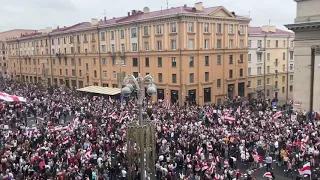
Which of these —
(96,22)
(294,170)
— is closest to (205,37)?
(96,22)

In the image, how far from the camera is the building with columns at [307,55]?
3456 cm

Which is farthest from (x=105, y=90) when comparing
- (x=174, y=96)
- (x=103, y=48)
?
(x=174, y=96)

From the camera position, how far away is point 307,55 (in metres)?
35.6

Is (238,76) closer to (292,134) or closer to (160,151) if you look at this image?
(292,134)

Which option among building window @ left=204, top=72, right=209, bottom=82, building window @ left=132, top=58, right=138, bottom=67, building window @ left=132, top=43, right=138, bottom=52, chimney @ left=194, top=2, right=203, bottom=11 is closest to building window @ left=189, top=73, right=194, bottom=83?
building window @ left=204, top=72, right=209, bottom=82

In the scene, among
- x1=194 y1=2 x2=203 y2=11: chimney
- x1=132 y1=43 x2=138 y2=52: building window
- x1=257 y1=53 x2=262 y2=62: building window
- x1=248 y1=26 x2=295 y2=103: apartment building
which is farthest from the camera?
x1=257 y1=53 x2=262 y2=62: building window

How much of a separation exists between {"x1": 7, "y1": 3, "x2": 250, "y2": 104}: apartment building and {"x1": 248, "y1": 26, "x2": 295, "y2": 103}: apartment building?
4628 mm

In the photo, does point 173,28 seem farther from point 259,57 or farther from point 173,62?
Answer: point 259,57

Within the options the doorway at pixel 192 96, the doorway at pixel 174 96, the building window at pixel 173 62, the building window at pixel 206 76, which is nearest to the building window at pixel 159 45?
the building window at pixel 173 62

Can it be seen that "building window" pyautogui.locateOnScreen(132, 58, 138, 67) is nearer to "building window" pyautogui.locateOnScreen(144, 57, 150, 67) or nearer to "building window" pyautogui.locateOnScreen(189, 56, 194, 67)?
"building window" pyautogui.locateOnScreen(144, 57, 150, 67)

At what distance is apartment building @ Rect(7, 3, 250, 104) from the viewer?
4609 centimetres

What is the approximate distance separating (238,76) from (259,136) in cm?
3043

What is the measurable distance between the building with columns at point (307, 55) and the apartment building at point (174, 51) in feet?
45.4

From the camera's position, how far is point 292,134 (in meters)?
25.1
